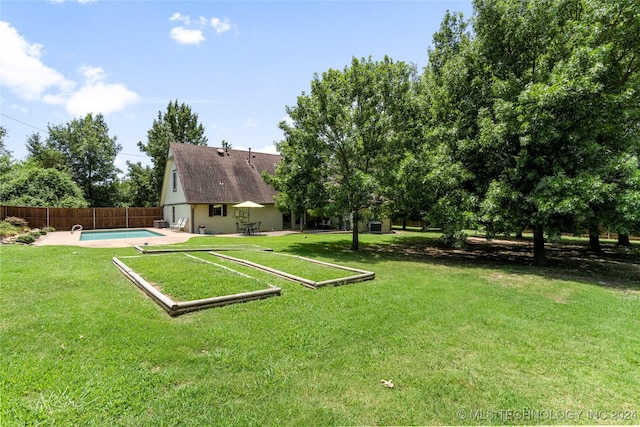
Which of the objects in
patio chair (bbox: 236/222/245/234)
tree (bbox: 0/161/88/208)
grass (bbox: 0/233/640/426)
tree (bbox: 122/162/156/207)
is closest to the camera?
grass (bbox: 0/233/640/426)

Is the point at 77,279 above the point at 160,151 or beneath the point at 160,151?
beneath

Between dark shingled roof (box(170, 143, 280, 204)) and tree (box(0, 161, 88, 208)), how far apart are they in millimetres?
10166

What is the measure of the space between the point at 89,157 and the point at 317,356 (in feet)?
123

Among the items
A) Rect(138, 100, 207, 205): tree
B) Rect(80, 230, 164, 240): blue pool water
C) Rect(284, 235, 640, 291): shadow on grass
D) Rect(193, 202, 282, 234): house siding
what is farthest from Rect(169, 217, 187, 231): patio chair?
Rect(284, 235, 640, 291): shadow on grass

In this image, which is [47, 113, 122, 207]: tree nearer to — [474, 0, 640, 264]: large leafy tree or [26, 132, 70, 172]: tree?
[26, 132, 70, 172]: tree

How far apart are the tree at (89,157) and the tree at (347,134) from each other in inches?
1108

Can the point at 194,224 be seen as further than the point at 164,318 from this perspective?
Yes

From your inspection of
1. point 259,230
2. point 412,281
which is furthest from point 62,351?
point 259,230

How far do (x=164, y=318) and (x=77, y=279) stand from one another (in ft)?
12.5

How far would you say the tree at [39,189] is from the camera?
2261 centimetres

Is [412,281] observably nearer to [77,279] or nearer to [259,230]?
[77,279]

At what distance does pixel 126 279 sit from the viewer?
7.29 metres

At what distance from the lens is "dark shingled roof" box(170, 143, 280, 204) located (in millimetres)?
22438

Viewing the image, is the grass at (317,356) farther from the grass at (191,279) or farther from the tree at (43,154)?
the tree at (43,154)
